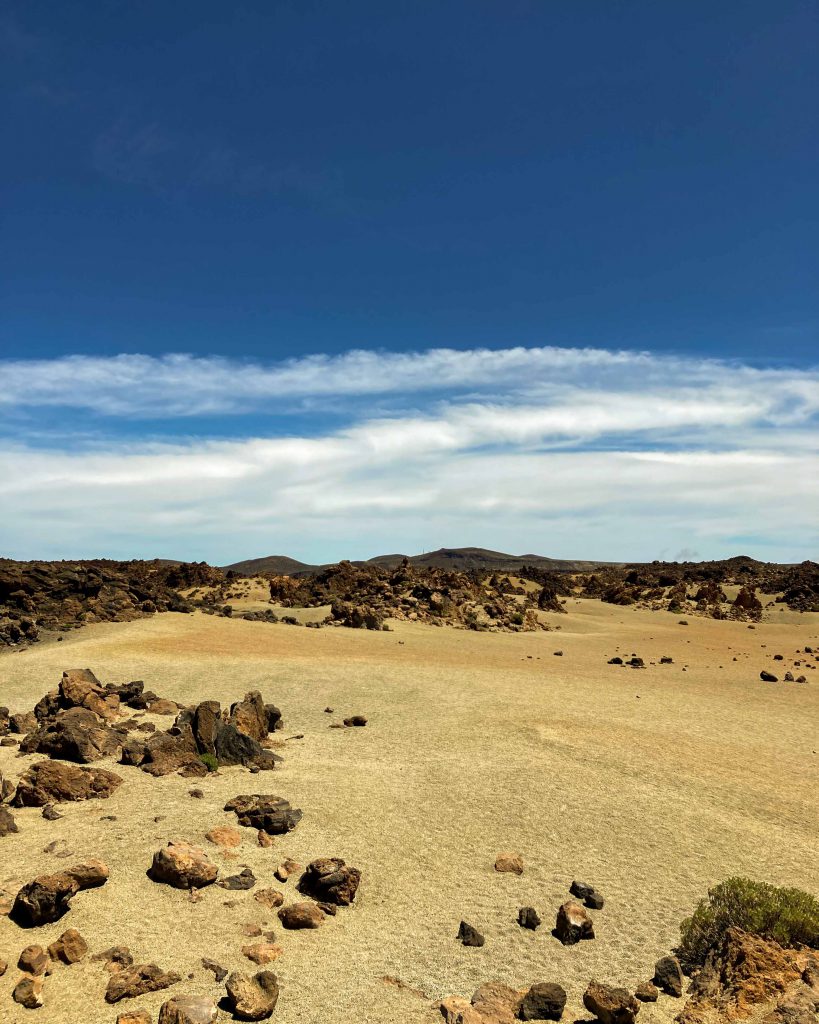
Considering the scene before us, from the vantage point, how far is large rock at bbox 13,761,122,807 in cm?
958

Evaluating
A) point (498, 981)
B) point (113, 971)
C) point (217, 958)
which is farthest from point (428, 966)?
point (113, 971)

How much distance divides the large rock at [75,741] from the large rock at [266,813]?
323 cm

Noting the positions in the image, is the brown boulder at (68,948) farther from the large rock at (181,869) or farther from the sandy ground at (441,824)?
the large rock at (181,869)

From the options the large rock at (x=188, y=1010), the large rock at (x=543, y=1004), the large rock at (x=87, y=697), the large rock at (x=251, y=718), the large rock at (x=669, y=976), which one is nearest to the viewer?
the large rock at (x=188, y=1010)

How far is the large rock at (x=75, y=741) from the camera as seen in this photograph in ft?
37.5

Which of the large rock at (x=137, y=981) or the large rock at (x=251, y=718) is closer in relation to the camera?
the large rock at (x=137, y=981)

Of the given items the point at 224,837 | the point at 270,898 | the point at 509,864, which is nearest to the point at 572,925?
the point at 509,864

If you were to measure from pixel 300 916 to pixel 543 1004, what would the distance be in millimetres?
2485

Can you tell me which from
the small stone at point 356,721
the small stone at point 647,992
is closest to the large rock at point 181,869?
the small stone at point 647,992

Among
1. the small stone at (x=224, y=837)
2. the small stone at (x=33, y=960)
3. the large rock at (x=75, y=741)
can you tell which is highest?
the large rock at (x=75, y=741)

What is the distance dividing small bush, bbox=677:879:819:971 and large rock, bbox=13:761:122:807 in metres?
7.58

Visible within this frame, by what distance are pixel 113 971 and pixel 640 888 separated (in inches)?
217

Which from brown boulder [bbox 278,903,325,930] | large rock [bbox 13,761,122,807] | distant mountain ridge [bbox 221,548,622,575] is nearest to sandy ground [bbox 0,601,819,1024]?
brown boulder [bbox 278,903,325,930]

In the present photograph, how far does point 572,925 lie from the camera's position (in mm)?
6922
